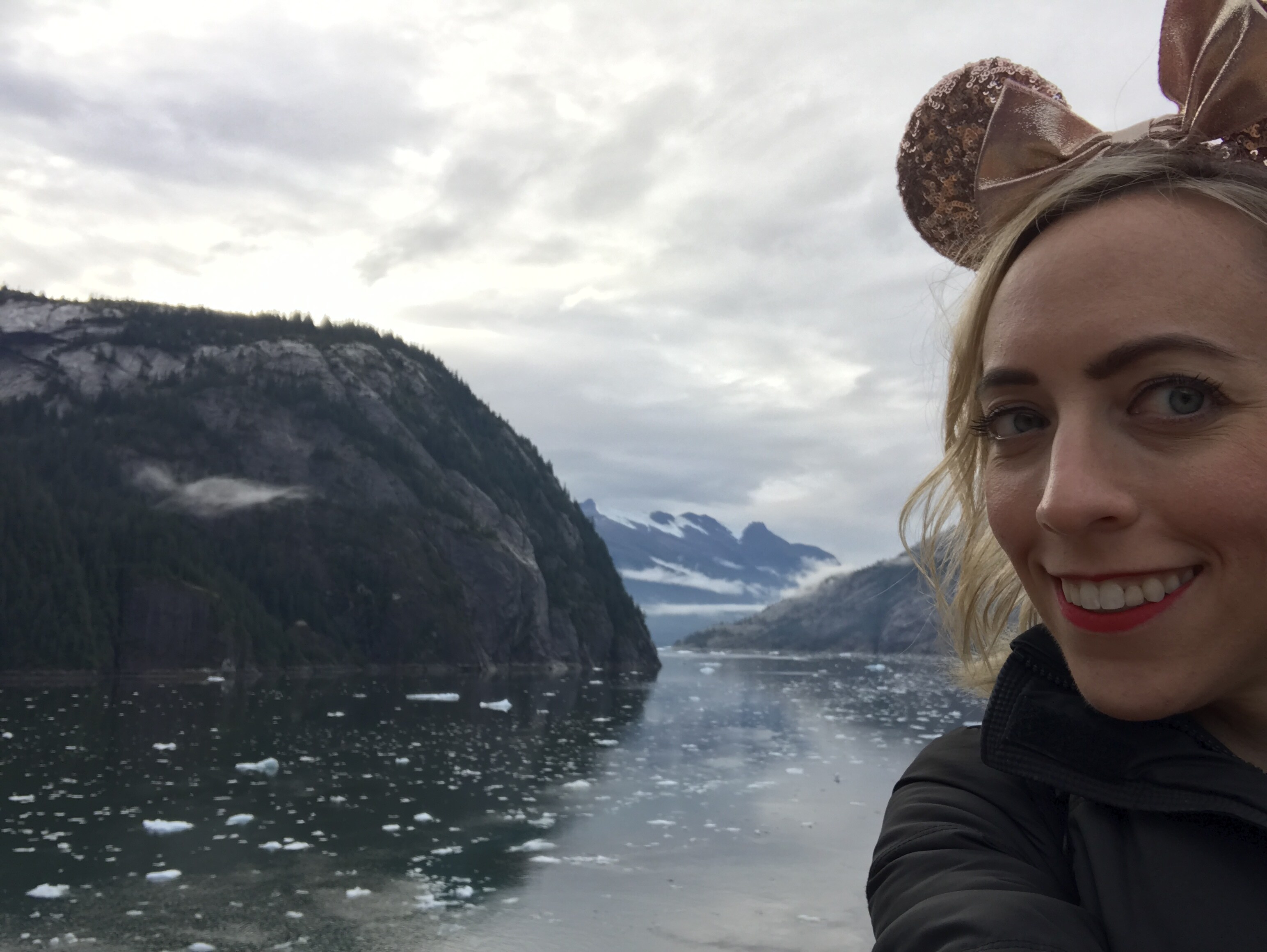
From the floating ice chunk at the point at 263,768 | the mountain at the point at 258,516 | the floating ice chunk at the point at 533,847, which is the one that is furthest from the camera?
the mountain at the point at 258,516

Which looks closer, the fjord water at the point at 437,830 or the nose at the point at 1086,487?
the nose at the point at 1086,487

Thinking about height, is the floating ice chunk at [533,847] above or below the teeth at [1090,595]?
below

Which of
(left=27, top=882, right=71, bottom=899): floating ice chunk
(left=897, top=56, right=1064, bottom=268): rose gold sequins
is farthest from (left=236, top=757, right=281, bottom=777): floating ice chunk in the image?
(left=897, top=56, right=1064, bottom=268): rose gold sequins

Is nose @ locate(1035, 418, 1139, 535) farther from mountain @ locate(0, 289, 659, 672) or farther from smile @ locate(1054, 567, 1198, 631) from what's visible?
mountain @ locate(0, 289, 659, 672)

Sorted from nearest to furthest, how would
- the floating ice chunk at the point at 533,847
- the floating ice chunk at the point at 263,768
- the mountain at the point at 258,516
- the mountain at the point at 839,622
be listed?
1. the floating ice chunk at the point at 533,847
2. the floating ice chunk at the point at 263,768
3. the mountain at the point at 258,516
4. the mountain at the point at 839,622

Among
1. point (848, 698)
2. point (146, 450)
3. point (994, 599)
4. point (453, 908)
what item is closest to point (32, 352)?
point (146, 450)

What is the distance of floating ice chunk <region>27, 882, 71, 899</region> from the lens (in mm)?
9211

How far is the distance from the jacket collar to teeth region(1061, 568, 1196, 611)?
6.1 inches

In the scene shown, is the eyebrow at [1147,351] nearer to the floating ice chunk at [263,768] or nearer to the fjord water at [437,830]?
the fjord water at [437,830]

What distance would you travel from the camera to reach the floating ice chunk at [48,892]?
9.21 m

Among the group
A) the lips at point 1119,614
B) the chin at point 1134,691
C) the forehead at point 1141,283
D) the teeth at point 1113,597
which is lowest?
the chin at point 1134,691

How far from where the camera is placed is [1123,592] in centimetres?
101

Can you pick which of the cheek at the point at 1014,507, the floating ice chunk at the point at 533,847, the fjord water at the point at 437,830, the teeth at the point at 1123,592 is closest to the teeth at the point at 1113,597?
the teeth at the point at 1123,592

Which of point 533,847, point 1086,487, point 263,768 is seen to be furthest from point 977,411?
point 263,768
